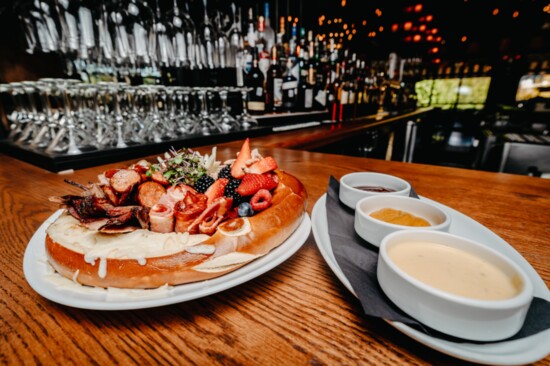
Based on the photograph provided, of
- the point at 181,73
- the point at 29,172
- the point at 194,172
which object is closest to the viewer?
the point at 194,172

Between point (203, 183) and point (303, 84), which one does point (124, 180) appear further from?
point (303, 84)

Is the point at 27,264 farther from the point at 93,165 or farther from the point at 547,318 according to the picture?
the point at 93,165

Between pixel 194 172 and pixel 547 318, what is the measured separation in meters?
0.93

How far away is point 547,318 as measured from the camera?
429mm

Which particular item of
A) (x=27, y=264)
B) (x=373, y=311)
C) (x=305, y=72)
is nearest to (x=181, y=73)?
(x=305, y=72)

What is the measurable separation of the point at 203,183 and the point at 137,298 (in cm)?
45

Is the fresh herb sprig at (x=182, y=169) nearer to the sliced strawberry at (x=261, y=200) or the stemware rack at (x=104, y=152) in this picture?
the sliced strawberry at (x=261, y=200)

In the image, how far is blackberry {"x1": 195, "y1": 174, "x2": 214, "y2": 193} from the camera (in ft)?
2.88

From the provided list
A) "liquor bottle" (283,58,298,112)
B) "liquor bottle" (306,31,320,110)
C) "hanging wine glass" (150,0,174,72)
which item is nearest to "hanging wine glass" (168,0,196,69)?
"hanging wine glass" (150,0,174,72)

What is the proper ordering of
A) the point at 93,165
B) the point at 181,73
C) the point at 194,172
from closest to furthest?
the point at 194,172 < the point at 93,165 < the point at 181,73

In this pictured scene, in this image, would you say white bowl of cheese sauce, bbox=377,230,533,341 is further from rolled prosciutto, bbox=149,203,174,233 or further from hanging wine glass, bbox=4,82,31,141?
hanging wine glass, bbox=4,82,31,141

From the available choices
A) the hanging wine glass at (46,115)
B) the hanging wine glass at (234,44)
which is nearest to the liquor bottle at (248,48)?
the hanging wine glass at (234,44)

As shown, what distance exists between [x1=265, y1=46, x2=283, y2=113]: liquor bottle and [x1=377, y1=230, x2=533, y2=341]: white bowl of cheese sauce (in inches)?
133

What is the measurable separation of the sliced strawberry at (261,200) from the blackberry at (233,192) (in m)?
0.05
